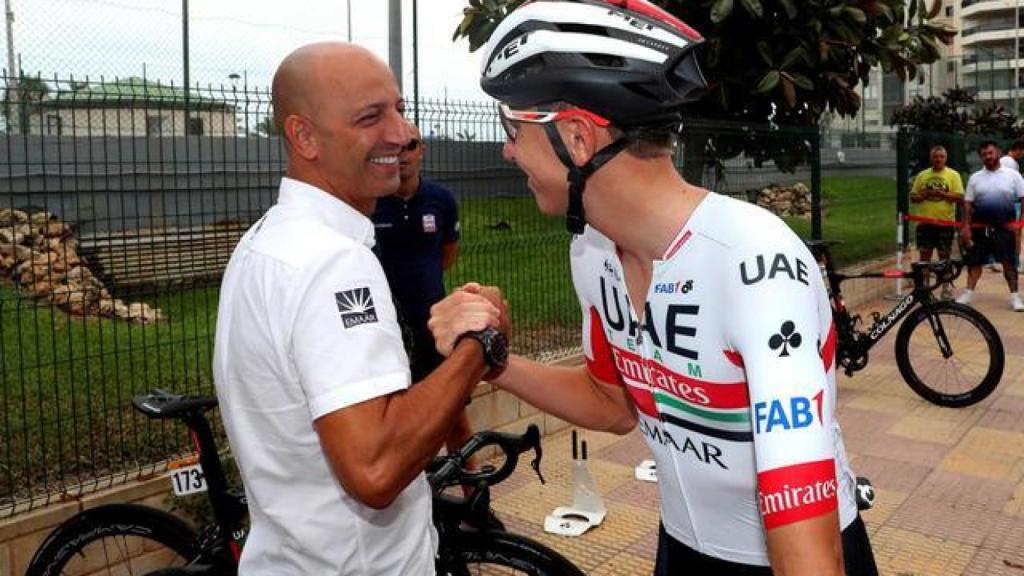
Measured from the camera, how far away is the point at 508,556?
2840 mm

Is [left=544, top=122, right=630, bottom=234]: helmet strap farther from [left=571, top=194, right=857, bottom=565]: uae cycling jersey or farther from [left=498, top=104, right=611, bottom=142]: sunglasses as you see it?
[left=571, top=194, right=857, bottom=565]: uae cycling jersey

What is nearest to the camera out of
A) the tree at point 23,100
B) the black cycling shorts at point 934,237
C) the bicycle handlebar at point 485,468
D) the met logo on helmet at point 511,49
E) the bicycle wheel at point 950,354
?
the met logo on helmet at point 511,49

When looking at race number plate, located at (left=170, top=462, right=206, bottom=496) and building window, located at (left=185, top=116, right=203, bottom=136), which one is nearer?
race number plate, located at (left=170, top=462, right=206, bottom=496)

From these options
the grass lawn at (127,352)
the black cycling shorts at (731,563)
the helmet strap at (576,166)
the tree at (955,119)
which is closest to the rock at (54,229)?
the grass lawn at (127,352)

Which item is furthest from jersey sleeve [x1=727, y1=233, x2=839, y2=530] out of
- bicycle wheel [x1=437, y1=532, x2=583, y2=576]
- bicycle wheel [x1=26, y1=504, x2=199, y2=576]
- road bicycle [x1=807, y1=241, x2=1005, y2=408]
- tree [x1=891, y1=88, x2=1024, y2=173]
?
tree [x1=891, y1=88, x2=1024, y2=173]

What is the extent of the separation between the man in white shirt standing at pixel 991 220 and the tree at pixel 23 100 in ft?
35.8

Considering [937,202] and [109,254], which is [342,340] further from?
[937,202]

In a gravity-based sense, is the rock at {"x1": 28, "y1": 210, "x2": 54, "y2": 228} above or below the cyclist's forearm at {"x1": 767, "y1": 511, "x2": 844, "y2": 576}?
above

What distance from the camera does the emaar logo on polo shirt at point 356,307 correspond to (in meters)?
1.62

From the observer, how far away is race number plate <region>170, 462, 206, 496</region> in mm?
3309

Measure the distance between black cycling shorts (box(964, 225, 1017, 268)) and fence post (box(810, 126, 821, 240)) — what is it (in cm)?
204

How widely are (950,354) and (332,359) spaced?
21.4 ft

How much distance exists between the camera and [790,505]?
1.28 metres

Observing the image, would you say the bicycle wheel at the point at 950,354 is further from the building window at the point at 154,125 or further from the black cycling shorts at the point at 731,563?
the black cycling shorts at the point at 731,563
